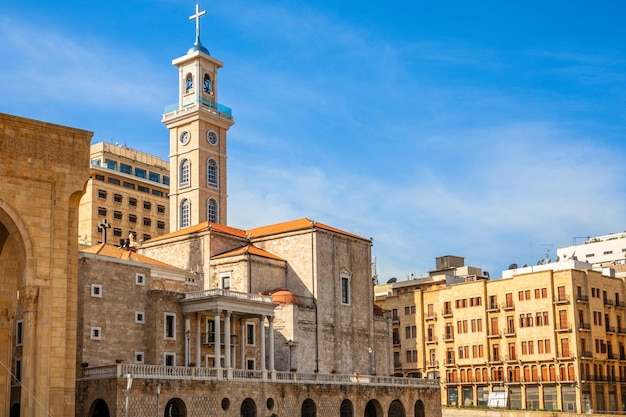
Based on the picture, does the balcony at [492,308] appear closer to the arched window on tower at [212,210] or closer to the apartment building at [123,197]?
the arched window on tower at [212,210]

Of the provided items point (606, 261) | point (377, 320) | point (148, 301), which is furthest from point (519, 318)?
point (148, 301)

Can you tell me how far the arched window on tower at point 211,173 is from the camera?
87.2 meters

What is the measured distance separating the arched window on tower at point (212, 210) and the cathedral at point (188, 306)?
175 mm

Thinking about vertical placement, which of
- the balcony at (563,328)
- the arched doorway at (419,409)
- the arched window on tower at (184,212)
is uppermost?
the arched window on tower at (184,212)

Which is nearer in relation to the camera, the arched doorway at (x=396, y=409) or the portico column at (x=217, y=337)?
the portico column at (x=217, y=337)

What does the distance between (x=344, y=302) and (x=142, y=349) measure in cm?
1974

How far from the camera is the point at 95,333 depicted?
178ft

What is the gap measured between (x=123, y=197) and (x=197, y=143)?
82.4 ft

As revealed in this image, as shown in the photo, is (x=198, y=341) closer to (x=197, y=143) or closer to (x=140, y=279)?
(x=140, y=279)

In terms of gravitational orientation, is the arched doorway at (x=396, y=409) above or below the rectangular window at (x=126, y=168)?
below

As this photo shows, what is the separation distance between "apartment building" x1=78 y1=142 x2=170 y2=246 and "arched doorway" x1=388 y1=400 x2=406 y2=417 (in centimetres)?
4171

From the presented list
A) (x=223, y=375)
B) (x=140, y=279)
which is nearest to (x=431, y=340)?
(x=223, y=375)

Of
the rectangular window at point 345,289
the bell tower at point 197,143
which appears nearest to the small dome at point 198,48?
the bell tower at point 197,143

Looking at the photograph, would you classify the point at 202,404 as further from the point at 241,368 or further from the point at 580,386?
the point at 580,386
